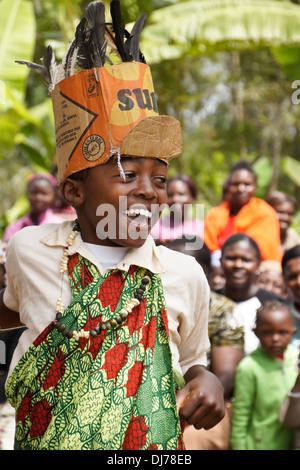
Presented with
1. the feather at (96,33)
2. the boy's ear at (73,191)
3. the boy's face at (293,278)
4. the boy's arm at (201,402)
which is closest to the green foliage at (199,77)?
the feather at (96,33)

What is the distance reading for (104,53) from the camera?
5.97 feet

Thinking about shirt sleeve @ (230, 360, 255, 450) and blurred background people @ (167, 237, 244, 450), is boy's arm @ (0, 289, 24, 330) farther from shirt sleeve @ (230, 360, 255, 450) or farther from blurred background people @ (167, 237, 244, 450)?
shirt sleeve @ (230, 360, 255, 450)

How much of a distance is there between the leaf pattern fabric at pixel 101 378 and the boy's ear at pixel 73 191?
0.58 feet

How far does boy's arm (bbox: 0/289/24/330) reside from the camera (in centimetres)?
195

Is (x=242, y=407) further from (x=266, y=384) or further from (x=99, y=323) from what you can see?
(x=99, y=323)

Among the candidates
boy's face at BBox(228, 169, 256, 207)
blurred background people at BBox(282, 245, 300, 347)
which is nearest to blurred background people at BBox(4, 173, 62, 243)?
boy's face at BBox(228, 169, 256, 207)

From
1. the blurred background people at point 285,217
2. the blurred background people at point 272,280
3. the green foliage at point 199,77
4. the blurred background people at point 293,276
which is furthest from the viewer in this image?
the green foliage at point 199,77

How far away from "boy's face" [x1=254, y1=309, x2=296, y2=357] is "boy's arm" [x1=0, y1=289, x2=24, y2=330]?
1.79m

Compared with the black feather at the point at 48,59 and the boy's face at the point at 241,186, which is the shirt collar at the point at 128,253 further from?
the boy's face at the point at 241,186

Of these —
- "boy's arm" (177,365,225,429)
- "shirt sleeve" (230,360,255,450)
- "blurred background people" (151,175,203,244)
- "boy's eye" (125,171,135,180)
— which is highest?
"boy's eye" (125,171,135,180)

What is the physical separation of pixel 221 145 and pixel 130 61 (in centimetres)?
1116

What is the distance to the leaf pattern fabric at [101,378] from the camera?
1611 millimetres

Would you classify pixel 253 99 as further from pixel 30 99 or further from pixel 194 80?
pixel 30 99
